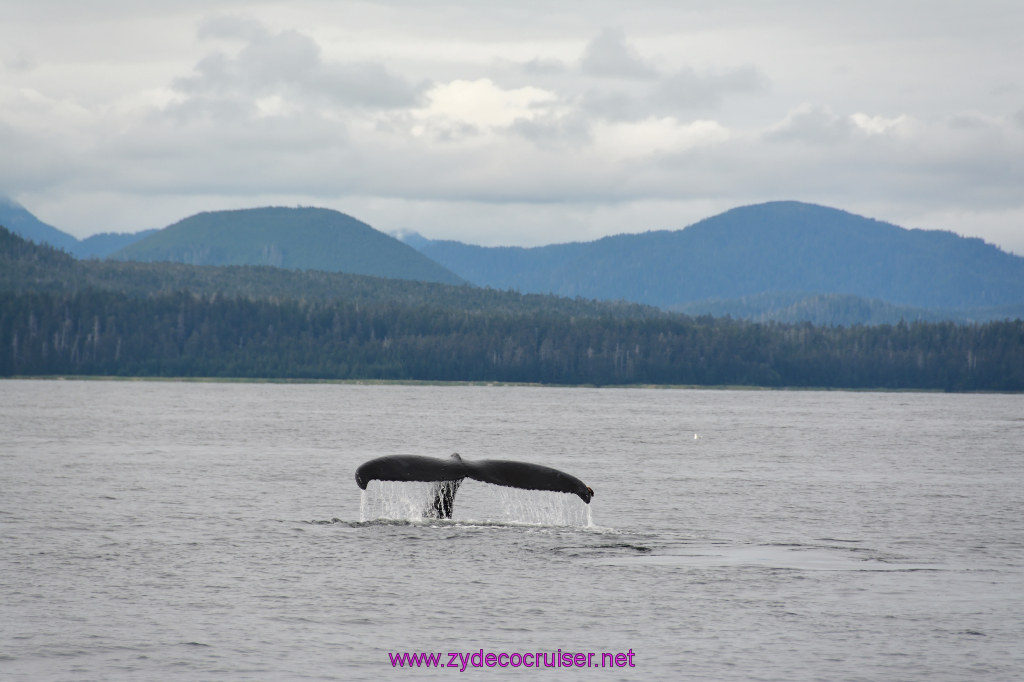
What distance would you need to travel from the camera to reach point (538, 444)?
97188 millimetres

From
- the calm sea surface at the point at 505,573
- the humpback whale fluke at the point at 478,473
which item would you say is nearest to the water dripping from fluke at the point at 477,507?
the calm sea surface at the point at 505,573

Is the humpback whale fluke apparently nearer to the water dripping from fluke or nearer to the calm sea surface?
the calm sea surface

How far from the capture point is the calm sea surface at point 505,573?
24.8 meters

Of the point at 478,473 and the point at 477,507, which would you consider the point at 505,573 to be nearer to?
the point at 478,473

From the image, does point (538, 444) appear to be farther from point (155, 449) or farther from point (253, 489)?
point (253, 489)

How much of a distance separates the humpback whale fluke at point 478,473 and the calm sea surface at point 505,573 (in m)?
2.85

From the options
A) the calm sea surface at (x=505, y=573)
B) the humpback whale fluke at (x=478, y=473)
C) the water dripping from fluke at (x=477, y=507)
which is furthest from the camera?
the water dripping from fluke at (x=477, y=507)

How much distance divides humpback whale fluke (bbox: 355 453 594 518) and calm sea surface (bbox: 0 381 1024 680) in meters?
2.85

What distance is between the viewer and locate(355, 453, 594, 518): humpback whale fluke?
28109 mm

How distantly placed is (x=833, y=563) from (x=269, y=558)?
15.9m

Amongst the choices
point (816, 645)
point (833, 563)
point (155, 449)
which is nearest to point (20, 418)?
point (155, 449)

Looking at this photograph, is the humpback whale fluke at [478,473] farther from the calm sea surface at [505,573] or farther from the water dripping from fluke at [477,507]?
the water dripping from fluke at [477,507]

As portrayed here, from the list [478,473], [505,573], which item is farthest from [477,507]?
[478,473]

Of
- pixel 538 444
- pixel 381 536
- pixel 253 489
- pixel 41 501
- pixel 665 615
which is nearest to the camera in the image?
pixel 665 615
